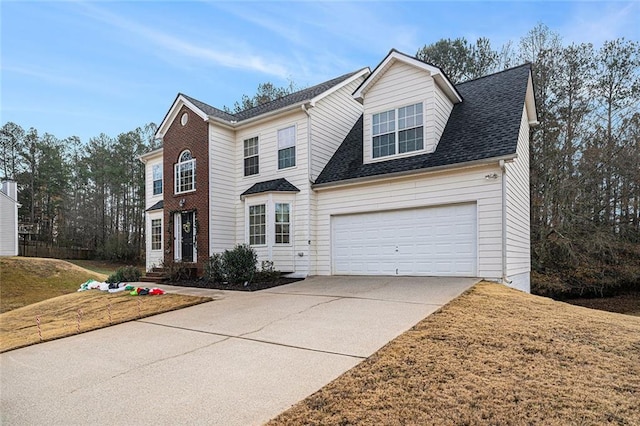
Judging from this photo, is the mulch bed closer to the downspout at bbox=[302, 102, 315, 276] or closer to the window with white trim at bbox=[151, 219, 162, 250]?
the downspout at bbox=[302, 102, 315, 276]

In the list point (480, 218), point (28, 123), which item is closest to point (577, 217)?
point (480, 218)

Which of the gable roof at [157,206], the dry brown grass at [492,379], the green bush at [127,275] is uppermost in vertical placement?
the gable roof at [157,206]

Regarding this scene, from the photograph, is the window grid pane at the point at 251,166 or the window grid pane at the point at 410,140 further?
the window grid pane at the point at 251,166

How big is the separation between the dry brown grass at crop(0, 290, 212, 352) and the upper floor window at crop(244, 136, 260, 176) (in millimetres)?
6174

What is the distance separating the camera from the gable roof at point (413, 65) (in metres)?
11.5

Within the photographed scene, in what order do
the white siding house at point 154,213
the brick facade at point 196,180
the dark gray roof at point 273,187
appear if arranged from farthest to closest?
1. the white siding house at point 154,213
2. the brick facade at point 196,180
3. the dark gray roof at point 273,187

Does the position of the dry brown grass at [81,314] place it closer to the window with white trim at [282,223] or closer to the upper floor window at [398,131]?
the window with white trim at [282,223]

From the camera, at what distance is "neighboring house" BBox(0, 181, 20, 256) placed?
80.7 feet

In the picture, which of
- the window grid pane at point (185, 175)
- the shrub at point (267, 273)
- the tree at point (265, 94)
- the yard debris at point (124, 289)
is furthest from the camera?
the tree at point (265, 94)

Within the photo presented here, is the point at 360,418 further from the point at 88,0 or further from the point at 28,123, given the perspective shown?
the point at 28,123

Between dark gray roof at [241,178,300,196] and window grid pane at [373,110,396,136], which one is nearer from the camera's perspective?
window grid pane at [373,110,396,136]

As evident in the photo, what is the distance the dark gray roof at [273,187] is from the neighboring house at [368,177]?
0.21ft

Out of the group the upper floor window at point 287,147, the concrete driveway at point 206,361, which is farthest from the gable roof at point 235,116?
the concrete driveway at point 206,361

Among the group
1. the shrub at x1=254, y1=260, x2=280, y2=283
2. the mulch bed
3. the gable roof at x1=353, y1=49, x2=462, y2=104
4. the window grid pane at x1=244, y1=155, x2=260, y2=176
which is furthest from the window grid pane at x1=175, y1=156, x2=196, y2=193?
the gable roof at x1=353, y1=49, x2=462, y2=104
